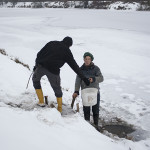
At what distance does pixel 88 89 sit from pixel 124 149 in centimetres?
135

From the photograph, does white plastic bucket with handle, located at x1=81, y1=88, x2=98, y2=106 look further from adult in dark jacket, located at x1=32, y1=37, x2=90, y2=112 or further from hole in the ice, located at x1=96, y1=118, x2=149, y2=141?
hole in the ice, located at x1=96, y1=118, x2=149, y2=141

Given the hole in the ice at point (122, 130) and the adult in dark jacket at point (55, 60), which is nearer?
the adult in dark jacket at point (55, 60)

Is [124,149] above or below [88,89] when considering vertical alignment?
below

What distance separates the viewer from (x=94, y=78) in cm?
446

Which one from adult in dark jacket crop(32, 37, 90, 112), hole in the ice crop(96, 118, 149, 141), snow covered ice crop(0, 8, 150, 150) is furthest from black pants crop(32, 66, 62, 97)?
hole in the ice crop(96, 118, 149, 141)

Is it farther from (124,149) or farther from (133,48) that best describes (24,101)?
(133,48)

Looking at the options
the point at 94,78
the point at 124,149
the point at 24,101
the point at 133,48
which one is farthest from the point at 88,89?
the point at 133,48

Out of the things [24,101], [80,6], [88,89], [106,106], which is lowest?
[106,106]

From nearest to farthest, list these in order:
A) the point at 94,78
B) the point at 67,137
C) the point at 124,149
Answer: the point at 67,137
the point at 124,149
the point at 94,78

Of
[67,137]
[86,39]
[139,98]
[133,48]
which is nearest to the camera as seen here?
[67,137]

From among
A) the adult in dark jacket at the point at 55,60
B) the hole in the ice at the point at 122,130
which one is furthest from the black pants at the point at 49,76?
the hole in the ice at the point at 122,130

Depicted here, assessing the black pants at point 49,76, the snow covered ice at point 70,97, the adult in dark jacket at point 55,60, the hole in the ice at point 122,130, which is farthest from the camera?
the hole in the ice at point 122,130

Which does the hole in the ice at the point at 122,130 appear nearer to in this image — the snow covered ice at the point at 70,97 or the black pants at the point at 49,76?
the snow covered ice at the point at 70,97

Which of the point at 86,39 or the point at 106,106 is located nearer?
the point at 106,106
